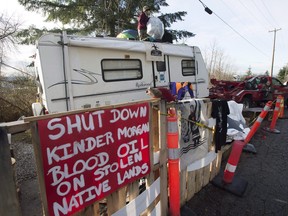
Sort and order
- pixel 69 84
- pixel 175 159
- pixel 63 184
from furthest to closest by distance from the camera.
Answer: pixel 69 84 < pixel 175 159 < pixel 63 184

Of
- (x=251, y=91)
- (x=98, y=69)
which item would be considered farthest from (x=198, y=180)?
(x=251, y=91)

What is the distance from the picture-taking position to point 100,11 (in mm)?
11438

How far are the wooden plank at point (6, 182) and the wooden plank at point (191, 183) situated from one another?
7.65ft

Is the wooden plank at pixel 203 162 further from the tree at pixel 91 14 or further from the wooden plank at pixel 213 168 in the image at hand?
the tree at pixel 91 14

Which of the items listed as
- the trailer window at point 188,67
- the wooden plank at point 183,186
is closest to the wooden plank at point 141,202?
the wooden plank at point 183,186

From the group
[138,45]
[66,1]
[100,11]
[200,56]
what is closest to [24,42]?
[66,1]

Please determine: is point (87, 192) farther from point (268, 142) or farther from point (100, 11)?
point (100, 11)

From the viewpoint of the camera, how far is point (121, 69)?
228 inches

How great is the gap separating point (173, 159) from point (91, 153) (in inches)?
44.1

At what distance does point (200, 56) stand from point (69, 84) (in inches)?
214

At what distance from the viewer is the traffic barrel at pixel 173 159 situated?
242 centimetres

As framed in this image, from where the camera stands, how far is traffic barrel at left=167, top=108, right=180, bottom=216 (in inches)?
95.3

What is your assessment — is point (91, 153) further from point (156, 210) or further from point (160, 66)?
point (160, 66)

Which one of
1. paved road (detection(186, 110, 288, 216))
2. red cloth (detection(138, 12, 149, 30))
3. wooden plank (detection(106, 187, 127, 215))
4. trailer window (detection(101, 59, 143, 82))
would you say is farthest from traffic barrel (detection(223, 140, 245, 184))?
red cloth (detection(138, 12, 149, 30))
